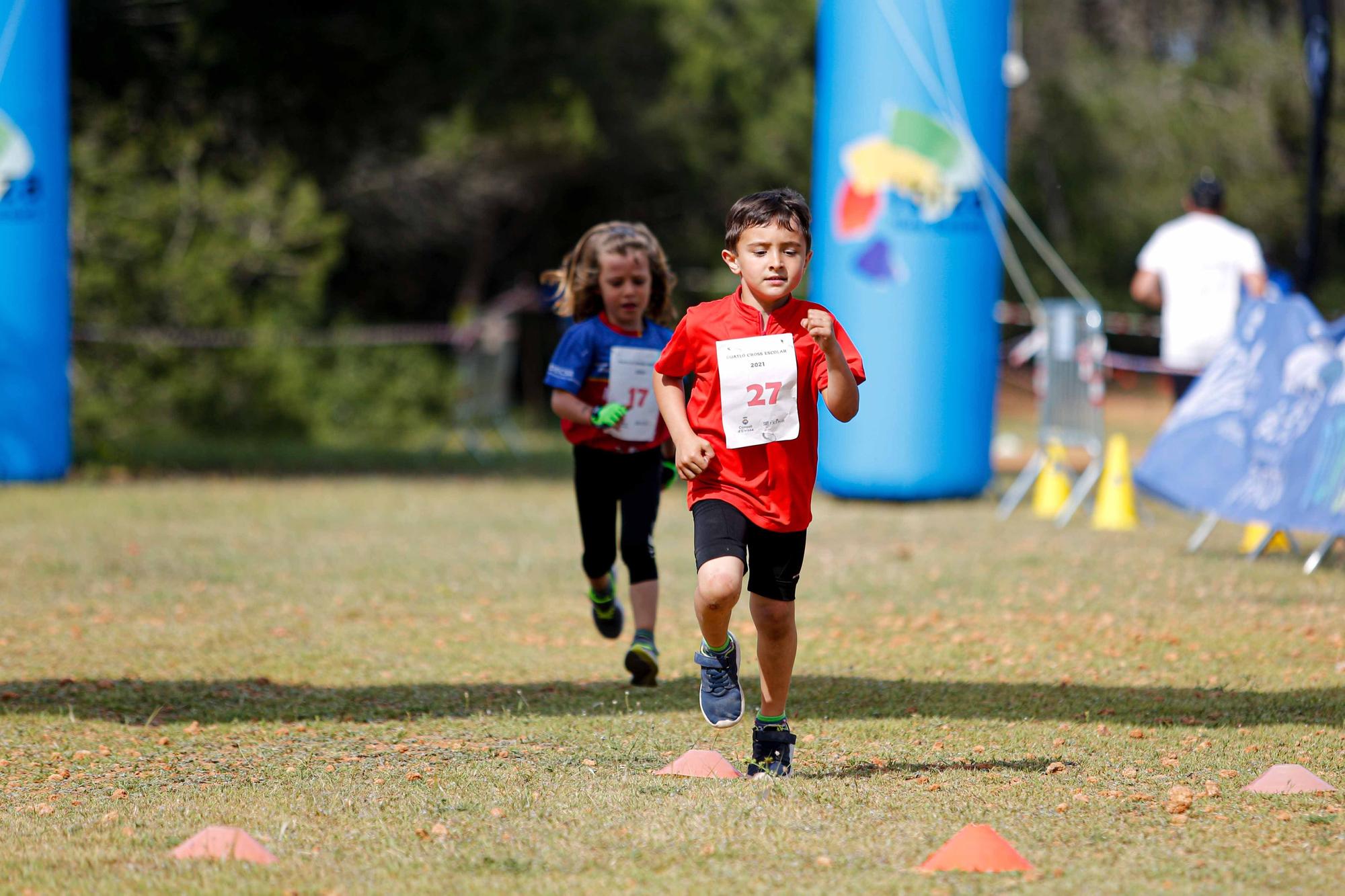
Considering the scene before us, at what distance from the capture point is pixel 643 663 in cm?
678

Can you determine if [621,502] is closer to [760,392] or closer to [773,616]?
[773,616]

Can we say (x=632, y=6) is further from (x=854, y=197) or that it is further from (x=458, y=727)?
(x=458, y=727)

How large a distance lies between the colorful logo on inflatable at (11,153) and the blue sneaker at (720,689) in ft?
38.4

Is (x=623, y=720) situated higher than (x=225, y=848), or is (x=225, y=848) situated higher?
(x=225, y=848)

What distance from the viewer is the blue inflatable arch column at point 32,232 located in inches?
581

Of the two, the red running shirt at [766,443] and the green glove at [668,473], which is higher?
the red running shirt at [766,443]

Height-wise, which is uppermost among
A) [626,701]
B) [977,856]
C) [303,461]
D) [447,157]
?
[447,157]

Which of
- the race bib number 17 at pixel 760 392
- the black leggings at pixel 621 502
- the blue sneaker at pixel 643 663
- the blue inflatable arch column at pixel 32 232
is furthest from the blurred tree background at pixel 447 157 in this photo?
the race bib number 17 at pixel 760 392

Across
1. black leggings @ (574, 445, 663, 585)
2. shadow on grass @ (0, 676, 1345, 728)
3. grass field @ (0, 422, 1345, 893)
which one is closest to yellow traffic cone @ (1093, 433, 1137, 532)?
grass field @ (0, 422, 1345, 893)

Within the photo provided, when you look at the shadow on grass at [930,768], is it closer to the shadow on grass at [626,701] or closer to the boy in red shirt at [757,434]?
the boy in red shirt at [757,434]

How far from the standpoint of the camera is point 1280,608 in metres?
8.76

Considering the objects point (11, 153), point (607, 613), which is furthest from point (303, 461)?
point (607, 613)

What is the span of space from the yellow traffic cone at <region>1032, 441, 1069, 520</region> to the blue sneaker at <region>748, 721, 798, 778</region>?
8.62 metres

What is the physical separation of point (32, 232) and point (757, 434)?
38.7 ft
